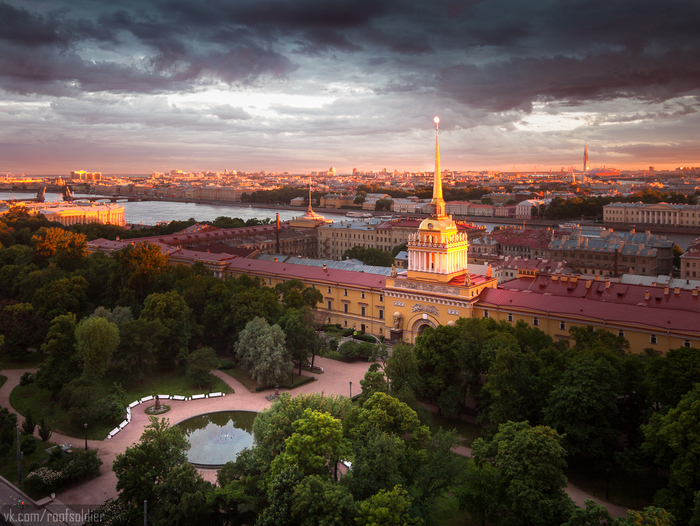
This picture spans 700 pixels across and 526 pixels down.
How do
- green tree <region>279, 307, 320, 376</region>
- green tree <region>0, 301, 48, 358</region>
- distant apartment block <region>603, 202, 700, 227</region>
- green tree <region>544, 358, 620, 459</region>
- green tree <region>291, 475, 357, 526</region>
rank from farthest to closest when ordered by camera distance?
distant apartment block <region>603, 202, 700, 227</region> → green tree <region>0, 301, 48, 358</region> → green tree <region>279, 307, 320, 376</region> → green tree <region>544, 358, 620, 459</region> → green tree <region>291, 475, 357, 526</region>

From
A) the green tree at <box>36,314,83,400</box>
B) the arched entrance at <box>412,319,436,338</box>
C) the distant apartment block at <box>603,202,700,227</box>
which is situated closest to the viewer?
the green tree at <box>36,314,83,400</box>

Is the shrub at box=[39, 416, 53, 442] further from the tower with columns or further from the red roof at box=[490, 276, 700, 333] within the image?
the red roof at box=[490, 276, 700, 333]

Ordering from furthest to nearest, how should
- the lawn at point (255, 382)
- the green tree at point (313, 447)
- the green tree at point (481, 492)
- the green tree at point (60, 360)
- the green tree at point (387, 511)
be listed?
the lawn at point (255, 382) → the green tree at point (60, 360) → the green tree at point (481, 492) → the green tree at point (313, 447) → the green tree at point (387, 511)

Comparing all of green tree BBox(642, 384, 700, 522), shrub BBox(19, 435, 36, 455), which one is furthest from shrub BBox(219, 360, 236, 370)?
green tree BBox(642, 384, 700, 522)

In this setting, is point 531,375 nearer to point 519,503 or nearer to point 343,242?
point 519,503

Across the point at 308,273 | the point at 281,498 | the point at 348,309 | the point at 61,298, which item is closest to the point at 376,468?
the point at 281,498

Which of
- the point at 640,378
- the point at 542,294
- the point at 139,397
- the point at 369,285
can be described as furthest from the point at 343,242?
the point at 640,378

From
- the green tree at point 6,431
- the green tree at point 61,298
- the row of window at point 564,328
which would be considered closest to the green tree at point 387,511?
the green tree at point 6,431

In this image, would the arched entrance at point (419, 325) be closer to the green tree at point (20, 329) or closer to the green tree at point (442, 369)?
the green tree at point (442, 369)
